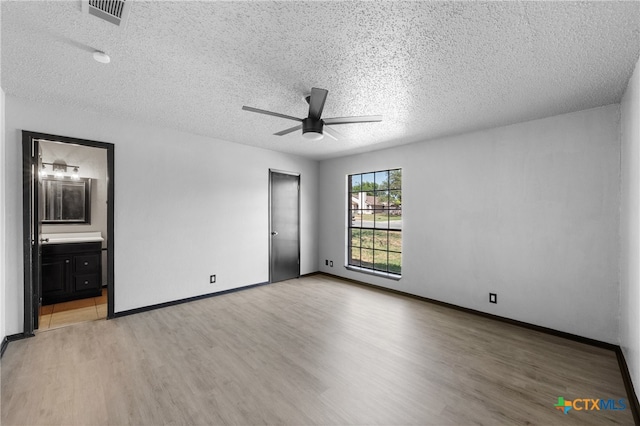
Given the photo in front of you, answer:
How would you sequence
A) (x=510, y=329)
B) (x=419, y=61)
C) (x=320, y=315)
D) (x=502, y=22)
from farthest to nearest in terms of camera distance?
(x=320, y=315) < (x=510, y=329) < (x=419, y=61) < (x=502, y=22)

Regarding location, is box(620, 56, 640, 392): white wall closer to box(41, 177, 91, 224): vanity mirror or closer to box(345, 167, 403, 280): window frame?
box(345, 167, 403, 280): window frame

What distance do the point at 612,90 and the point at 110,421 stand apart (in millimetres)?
4948

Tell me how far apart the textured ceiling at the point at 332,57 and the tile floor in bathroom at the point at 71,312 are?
2.64m

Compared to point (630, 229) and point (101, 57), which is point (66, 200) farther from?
point (630, 229)

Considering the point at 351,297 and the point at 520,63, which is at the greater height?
the point at 520,63

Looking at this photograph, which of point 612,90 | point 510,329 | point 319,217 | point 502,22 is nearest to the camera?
point 502,22

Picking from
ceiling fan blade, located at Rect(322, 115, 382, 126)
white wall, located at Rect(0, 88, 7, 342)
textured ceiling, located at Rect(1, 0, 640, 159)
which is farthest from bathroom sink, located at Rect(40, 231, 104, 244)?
ceiling fan blade, located at Rect(322, 115, 382, 126)

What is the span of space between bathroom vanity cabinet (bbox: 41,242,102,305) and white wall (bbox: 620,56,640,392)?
637 cm

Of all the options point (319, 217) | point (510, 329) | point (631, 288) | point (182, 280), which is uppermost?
point (319, 217)

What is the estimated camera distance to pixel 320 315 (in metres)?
3.60

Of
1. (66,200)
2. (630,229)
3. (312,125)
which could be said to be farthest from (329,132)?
(66,200)

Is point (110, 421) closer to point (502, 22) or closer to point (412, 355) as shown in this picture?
point (412, 355)

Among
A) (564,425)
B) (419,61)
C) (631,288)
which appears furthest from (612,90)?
(564,425)

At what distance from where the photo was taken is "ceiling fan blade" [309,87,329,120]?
2.16 meters
